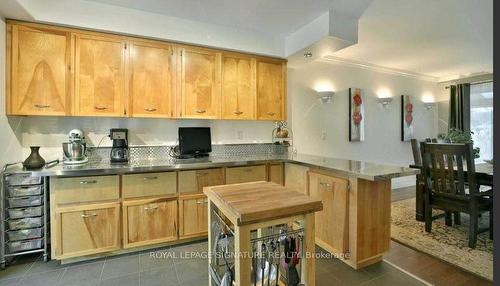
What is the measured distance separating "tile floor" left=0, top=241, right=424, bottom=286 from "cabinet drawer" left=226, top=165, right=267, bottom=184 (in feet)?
2.85

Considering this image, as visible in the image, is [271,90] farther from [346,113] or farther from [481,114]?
[481,114]

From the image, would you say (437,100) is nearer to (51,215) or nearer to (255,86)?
(255,86)

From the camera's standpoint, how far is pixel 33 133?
263 centimetres

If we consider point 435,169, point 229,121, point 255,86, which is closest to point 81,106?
point 229,121

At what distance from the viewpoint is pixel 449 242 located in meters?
2.67

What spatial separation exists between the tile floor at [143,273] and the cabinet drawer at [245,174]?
87 cm

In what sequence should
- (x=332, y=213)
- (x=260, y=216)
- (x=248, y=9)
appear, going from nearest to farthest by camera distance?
(x=260, y=216)
(x=332, y=213)
(x=248, y=9)

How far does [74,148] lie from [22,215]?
693mm

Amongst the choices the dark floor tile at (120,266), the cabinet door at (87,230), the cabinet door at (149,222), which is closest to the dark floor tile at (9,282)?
the cabinet door at (87,230)

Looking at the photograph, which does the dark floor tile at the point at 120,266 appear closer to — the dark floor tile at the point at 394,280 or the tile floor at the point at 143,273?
the tile floor at the point at 143,273

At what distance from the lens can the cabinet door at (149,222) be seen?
7.96ft

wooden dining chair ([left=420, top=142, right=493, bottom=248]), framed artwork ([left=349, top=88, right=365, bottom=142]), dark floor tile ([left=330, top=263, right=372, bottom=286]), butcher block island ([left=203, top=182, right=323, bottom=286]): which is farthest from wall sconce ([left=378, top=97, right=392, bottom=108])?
butcher block island ([left=203, top=182, right=323, bottom=286])

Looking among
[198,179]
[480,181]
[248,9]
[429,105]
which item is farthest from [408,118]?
[198,179]

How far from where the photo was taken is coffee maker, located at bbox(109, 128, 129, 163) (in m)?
2.72
